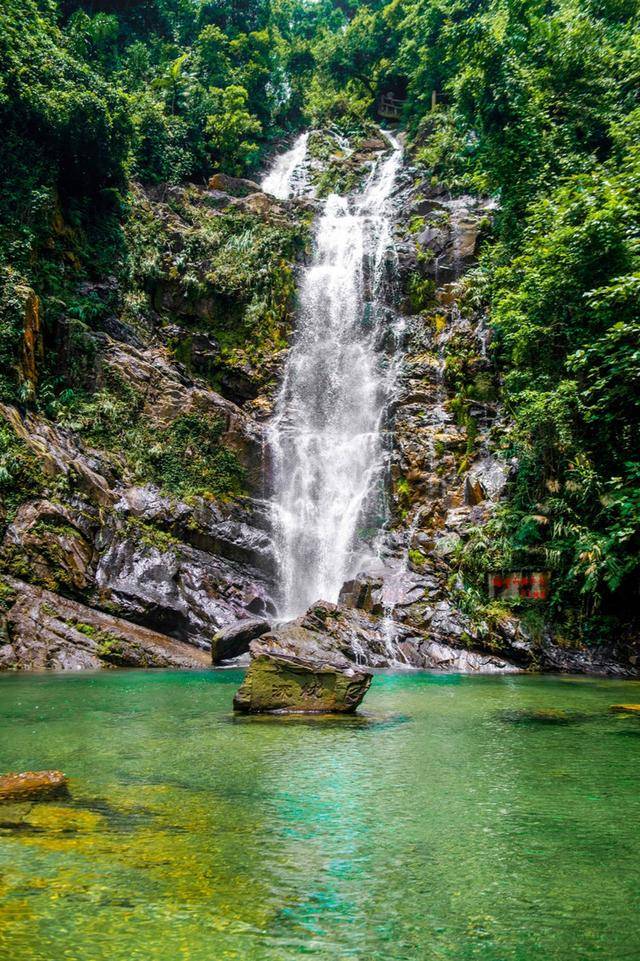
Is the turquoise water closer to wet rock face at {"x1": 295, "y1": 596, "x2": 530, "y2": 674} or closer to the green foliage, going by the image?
wet rock face at {"x1": 295, "y1": 596, "x2": 530, "y2": 674}

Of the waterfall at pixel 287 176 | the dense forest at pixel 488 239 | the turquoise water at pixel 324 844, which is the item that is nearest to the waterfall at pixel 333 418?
the dense forest at pixel 488 239

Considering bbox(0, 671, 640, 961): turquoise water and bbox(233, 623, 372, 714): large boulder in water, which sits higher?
bbox(233, 623, 372, 714): large boulder in water

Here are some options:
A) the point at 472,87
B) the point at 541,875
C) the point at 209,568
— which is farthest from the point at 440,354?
the point at 541,875

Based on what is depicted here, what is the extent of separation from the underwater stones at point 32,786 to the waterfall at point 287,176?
1217 inches

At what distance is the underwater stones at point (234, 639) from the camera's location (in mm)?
13688

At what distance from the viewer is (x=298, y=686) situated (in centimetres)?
774

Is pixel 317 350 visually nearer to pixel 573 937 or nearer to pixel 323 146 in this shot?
pixel 323 146

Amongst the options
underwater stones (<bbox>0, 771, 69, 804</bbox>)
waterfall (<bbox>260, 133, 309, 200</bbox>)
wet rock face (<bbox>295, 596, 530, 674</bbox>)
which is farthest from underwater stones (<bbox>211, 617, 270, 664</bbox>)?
waterfall (<bbox>260, 133, 309, 200</bbox>)

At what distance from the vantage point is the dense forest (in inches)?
569

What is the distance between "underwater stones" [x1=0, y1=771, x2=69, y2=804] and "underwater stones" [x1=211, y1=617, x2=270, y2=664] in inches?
367

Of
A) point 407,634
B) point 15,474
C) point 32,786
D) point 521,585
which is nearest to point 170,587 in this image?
point 15,474

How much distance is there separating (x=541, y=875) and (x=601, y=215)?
13914 millimetres

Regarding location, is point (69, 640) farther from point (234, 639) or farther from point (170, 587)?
point (234, 639)

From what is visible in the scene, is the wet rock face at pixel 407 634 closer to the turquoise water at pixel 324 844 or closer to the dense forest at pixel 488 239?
the dense forest at pixel 488 239
